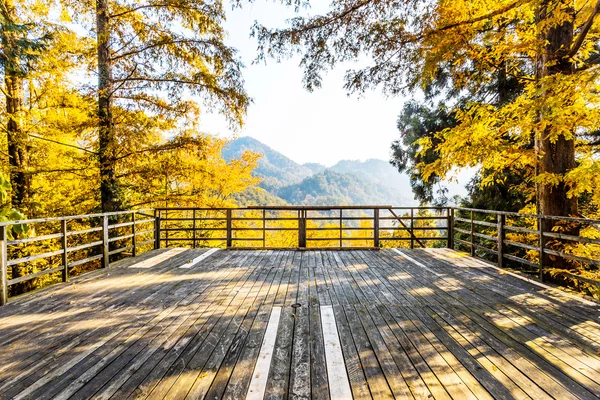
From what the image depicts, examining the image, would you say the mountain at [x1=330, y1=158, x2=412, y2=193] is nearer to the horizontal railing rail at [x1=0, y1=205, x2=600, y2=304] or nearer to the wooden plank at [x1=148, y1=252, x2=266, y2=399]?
the horizontal railing rail at [x1=0, y1=205, x2=600, y2=304]

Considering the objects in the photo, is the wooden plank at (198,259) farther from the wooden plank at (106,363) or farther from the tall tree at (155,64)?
the wooden plank at (106,363)

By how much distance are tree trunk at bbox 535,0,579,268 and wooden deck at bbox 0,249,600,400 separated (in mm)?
1322

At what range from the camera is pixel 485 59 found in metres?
4.64

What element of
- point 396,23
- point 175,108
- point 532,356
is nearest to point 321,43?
point 396,23

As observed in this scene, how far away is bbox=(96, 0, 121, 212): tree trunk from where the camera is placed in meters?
6.29

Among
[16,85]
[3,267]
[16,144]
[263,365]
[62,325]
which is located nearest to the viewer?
[263,365]

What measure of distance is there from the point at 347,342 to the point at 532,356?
142cm

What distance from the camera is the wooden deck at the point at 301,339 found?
6.16 feet

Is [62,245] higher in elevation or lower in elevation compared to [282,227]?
higher

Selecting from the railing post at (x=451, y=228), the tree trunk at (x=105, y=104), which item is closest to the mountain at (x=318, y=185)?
the tree trunk at (x=105, y=104)

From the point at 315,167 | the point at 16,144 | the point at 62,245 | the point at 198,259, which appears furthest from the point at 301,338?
the point at 315,167

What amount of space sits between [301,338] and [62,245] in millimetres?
4172

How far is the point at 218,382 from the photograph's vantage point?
191 centimetres

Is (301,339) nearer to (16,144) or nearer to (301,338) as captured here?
(301,338)
